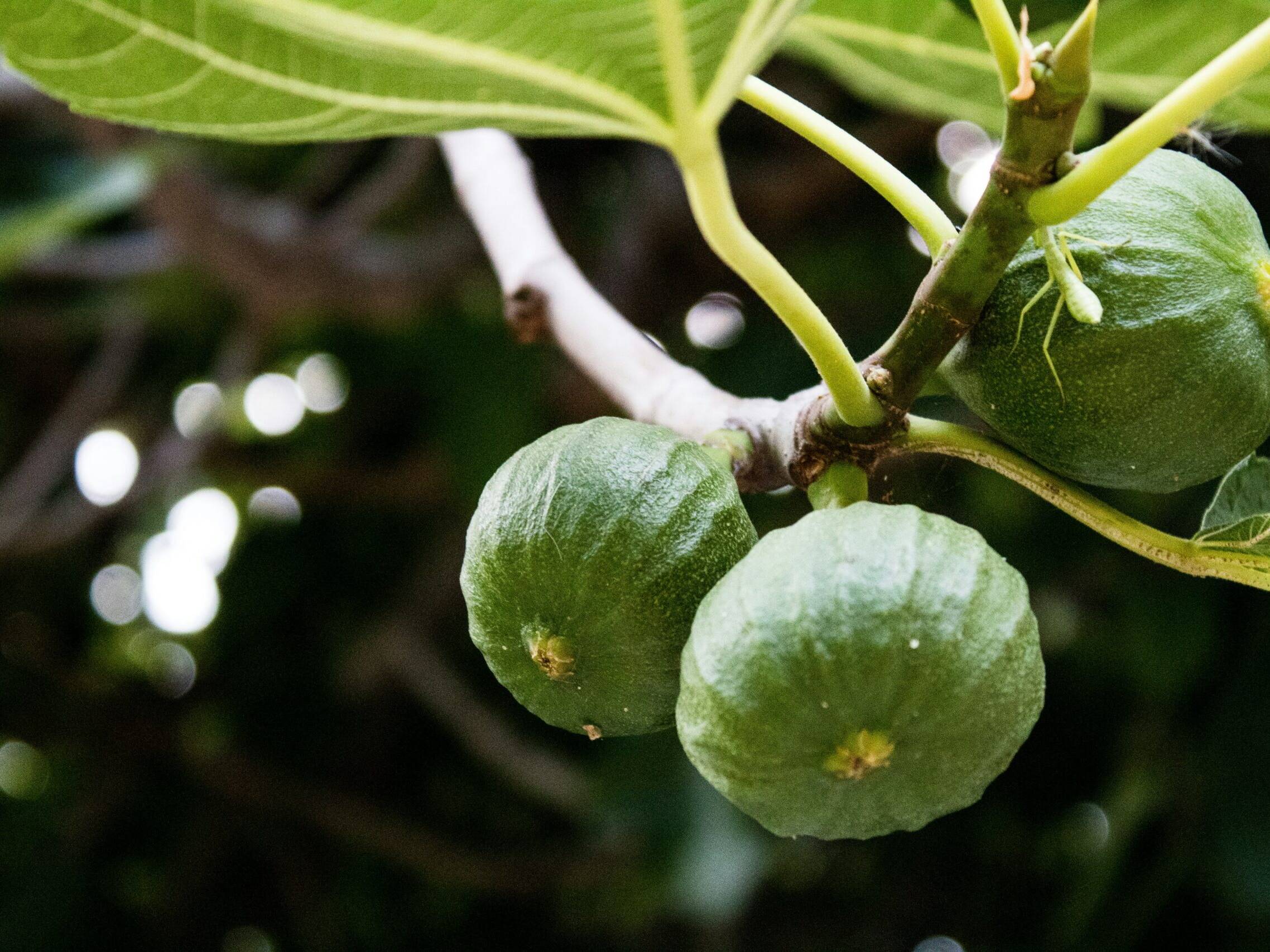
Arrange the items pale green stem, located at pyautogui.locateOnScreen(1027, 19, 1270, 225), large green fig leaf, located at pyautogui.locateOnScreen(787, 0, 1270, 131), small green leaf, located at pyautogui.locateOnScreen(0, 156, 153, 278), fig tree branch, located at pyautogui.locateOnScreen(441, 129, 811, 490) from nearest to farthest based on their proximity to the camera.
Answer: pale green stem, located at pyautogui.locateOnScreen(1027, 19, 1270, 225) < fig tree branch, located at pyautogui.locateOnScreen(441, 129, 811, 490) < large green fig leaf, located at pyautogui.locateOnScreen(787, 0, 1270, 131) < small green leaf, located at pyautogui.locateOnScreen(0, 156, 153, 278)

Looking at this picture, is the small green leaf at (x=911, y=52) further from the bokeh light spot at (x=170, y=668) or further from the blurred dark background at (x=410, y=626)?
the bokeh light spot at (x=170, y=668)

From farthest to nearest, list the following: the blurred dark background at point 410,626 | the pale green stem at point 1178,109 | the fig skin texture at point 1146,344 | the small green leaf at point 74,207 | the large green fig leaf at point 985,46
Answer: the blurred dark background at point 410,626 < the small green leaf at point 74,207 < the large green fig leaf at point 985,46 < the fig skin texture at point 1146,344 < the pale green stem at point 1178,109

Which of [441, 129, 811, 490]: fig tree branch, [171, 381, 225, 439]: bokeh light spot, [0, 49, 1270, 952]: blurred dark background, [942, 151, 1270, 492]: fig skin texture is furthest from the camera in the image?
[171, 381, 225, 439]: bokeh light spot

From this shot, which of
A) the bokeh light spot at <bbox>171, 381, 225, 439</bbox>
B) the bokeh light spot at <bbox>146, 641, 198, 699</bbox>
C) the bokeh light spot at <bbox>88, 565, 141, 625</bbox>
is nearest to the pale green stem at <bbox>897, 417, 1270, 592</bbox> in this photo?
the bokeh light spot at <bbox>171, 381, 225, 439</bbox>

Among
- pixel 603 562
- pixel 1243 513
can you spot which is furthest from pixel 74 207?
pixel 1243 513

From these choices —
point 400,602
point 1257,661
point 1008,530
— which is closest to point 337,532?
point 400,602

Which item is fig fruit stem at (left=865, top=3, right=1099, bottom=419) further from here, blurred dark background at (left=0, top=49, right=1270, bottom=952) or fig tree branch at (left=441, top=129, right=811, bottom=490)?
blurred dark background at (left=0, top=49, right=1270, bottom=952)

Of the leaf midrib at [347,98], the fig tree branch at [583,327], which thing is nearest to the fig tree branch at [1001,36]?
the leaf midrib at [347,98]
